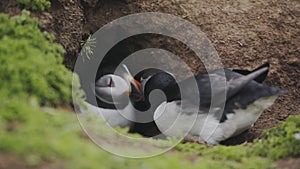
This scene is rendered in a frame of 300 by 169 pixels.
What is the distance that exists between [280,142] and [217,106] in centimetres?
94

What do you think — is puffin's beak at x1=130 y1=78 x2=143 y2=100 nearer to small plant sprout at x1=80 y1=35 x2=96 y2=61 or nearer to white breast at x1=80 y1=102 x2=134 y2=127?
white breast at x1=80 y1=102 x2=134 y2=127

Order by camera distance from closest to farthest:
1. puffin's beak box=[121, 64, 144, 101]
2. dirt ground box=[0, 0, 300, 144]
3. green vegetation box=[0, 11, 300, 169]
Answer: green vegetation box=[0, 11, 300, 169]
puffin's beak box=[121, 64, 144, 101]
dirt ground box=[0, 0, 300, 144]

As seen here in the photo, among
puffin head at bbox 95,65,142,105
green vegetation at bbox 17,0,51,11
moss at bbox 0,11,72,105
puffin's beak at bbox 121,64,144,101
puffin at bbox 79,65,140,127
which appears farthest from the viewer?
puffin's beak at bbox 121,64,144,101

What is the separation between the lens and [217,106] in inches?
208

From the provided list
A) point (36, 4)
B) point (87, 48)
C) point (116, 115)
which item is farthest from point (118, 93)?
point (36, 4)

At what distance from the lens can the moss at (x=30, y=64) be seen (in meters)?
4.08

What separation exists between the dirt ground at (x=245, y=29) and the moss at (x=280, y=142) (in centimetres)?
156

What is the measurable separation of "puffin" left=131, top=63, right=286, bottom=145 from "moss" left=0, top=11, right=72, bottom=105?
1317mm

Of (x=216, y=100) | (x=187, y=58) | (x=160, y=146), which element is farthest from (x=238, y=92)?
(x=187, y=58)

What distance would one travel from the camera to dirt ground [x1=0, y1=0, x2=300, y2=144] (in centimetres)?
670

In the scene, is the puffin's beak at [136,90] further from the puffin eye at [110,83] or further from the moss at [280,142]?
the moss at [280,142]

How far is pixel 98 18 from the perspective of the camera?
6.77m

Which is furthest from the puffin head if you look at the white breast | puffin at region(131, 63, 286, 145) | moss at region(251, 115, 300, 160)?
moss at region(251, 115, 300, 160)

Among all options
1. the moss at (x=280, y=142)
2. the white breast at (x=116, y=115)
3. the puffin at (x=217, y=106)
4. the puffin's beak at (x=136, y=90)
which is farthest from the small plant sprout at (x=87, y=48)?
the moss at (x=280, y=142)
